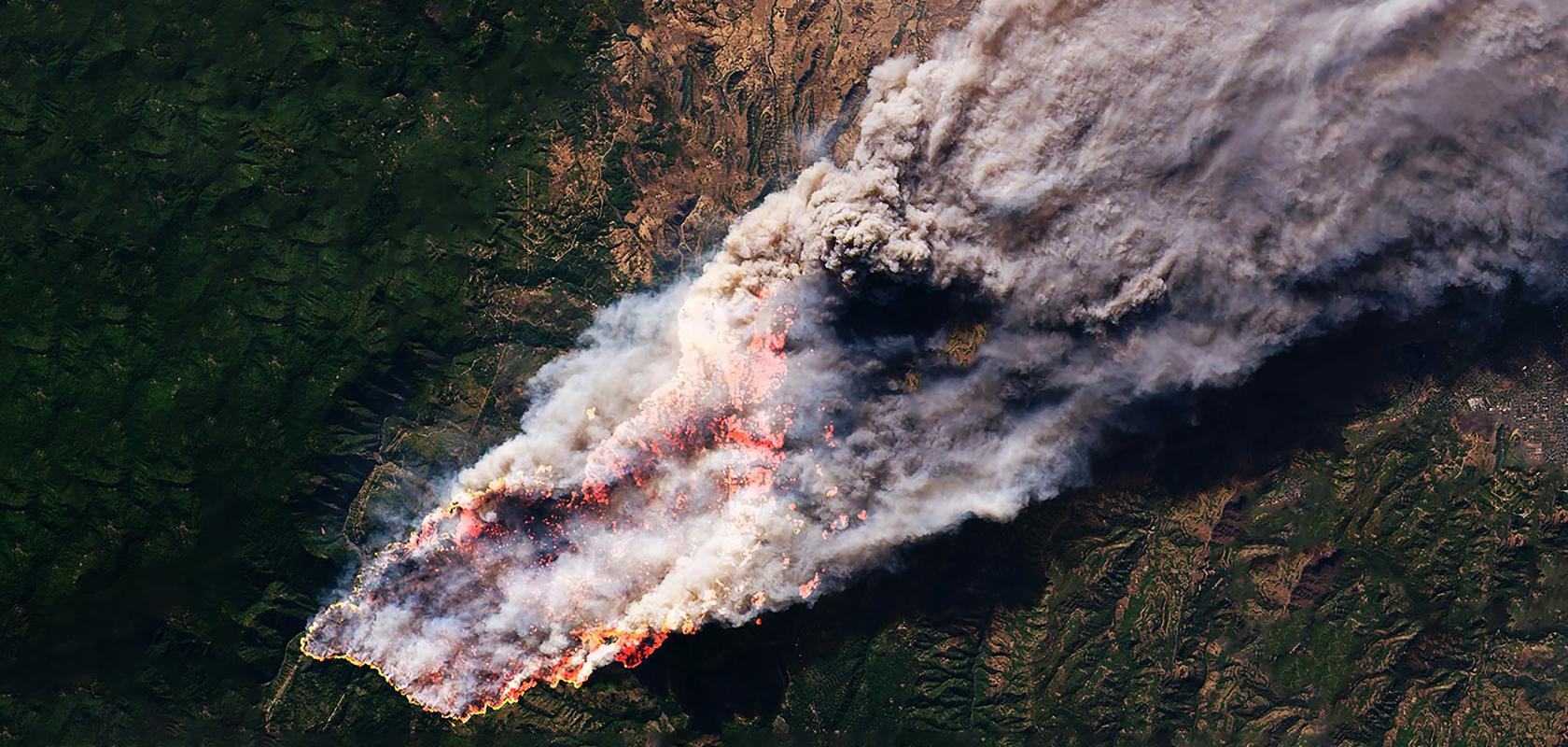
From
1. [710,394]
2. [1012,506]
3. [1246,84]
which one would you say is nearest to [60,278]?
[710,394]

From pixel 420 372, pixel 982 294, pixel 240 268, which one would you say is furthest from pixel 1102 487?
pixel 240 268

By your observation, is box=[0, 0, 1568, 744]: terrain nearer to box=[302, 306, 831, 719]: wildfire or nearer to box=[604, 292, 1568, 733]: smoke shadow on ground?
box=[604, 292, 1568, 733]: smoke shadow on ground

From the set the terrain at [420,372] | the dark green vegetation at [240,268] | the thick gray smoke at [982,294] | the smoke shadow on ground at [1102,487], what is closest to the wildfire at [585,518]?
the thick gray smoke at [982,294]

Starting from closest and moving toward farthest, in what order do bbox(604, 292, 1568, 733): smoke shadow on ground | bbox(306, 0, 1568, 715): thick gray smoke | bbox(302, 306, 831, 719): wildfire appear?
bbox(306, 0, 1568, 715): thick gray smoke, bbox(302, 306, 831, 719): wildfire, bbox(604, 292, 1568, 733): smoke shadow on ground

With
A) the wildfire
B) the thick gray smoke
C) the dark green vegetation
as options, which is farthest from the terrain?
the thick gray smoke

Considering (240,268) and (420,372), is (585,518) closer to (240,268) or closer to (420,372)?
(420,372)

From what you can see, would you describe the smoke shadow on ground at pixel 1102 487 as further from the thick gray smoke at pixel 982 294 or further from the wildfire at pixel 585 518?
the wildfire at pixel 585 518
